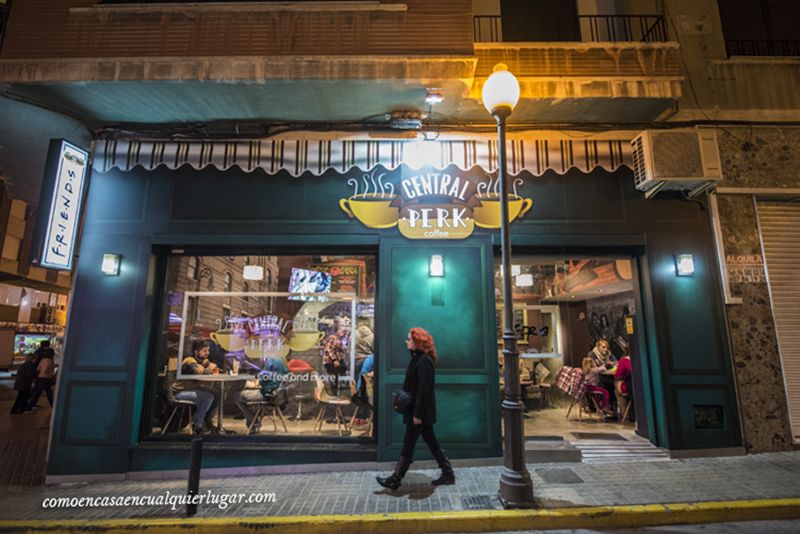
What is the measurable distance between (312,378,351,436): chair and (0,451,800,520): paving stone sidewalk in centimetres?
90

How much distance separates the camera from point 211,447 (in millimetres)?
6266

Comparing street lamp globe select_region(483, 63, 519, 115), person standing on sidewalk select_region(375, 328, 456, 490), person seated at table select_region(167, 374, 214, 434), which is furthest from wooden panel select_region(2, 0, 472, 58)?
person seated at table select_region(167, 374, 214, 434)

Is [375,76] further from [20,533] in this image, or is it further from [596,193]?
[20,533]

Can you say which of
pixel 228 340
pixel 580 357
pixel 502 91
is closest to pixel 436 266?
pixel 502 91

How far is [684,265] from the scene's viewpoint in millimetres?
6816

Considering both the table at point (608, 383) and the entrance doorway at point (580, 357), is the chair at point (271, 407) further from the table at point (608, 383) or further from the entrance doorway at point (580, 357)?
the table at point (608, 383)

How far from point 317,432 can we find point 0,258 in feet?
72.0

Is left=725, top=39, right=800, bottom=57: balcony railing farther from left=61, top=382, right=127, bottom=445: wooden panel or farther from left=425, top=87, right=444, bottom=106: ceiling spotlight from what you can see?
left=61, top=382, right=127, bottom=445: wooden panel

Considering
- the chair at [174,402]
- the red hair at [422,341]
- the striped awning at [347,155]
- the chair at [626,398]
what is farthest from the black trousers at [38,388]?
the chair at [626,398]

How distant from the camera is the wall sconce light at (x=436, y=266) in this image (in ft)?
21.8

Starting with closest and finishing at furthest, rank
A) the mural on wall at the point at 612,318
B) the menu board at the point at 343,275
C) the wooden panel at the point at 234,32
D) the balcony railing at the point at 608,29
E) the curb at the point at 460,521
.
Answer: the curb at the point at 460,521 → the wooden panel at the point at 234,32 → the menu board at the point at 343,275 → the balcony railing at the point at 608,29 → the mural on wall at the point at 612,318

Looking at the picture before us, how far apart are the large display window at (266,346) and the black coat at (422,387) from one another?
1.62 metres

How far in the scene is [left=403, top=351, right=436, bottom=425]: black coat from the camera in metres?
5.22

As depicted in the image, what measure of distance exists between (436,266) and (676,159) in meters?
4.33
